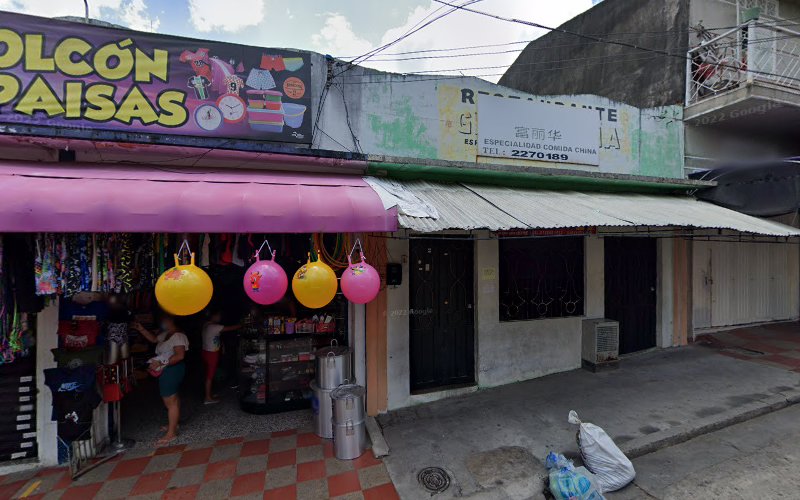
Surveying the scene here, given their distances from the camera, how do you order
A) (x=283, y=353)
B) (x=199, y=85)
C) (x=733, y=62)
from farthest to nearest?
(x=733, y=62)
(x=283, y=353)
(x=199, y=85)

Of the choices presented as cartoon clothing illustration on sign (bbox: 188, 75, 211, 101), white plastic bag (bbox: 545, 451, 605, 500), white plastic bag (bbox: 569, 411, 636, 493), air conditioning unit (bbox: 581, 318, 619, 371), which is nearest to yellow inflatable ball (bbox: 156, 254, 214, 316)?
cartoon clothing illustration on sign (bbox: 188, 75, 211, 101)

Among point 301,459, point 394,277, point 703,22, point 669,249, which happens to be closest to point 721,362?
point 669,249

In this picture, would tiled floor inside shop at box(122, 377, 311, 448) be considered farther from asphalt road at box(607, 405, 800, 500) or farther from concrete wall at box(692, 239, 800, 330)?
concrete wall at box(692, 239, 800, 330)

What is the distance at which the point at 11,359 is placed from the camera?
156 inches

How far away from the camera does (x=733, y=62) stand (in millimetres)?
7914

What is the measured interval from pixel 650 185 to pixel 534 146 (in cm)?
255

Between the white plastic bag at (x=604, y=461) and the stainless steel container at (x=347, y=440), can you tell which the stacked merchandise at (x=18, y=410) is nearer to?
the stainless steel container at (x=347, y=440)

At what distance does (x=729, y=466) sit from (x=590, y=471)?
1.76 metres

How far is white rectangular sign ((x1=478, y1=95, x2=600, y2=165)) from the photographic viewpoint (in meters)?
6.31

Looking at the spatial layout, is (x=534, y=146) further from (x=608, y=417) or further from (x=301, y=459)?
(x=301, y=459)

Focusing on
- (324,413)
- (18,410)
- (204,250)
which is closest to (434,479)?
(324,413)

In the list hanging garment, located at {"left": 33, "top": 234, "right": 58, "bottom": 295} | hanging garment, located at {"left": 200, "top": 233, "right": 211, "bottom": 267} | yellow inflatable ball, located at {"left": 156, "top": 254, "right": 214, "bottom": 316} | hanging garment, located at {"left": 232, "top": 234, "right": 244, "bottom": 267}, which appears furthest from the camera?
hanging garment, located at {"left": 232, "top": 234, "right": 244, "bottom": 267}

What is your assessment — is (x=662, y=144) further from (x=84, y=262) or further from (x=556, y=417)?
(x=84, y=262)

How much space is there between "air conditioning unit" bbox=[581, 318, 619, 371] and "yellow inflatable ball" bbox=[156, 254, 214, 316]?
6686 millimetres
